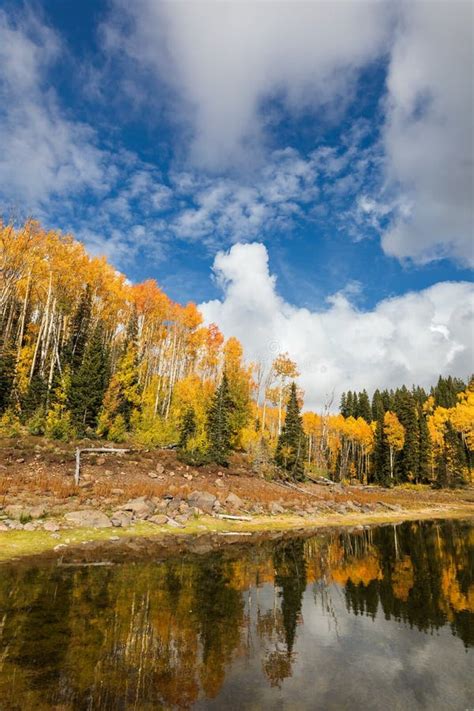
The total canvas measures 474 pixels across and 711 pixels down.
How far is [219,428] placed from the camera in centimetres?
3619

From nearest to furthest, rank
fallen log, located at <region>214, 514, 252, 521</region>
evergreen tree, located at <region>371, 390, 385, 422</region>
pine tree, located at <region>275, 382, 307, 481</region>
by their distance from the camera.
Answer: fallen log, located at <region>214, 514, 252, 521</region> → pine tree, located at <region>275, 382, 307, 481</region> → evergreen tree, located at <region>371, 390, 385, 422</region>

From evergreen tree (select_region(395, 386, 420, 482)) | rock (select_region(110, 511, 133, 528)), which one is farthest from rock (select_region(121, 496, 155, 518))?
evergreen tree (select_region(395, 386, 420, 482))

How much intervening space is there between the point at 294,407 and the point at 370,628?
38.9 m

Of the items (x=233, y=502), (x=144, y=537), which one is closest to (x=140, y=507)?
(x=144, y=537)

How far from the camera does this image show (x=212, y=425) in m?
37.4

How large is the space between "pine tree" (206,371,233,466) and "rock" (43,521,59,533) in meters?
19.0

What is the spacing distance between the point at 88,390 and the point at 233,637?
29060 mm

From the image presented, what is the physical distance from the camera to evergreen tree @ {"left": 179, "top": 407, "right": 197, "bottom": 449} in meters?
35.4

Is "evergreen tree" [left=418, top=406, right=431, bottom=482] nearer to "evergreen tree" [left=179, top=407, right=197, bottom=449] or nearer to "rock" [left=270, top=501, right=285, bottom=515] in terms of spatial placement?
"evergreen tree" [left=179, top=407, right=197, bottom=449]

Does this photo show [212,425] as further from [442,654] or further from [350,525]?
[442,654]

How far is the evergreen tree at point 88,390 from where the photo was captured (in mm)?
33094

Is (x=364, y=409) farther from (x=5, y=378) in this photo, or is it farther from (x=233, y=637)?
(x=233, y=637)

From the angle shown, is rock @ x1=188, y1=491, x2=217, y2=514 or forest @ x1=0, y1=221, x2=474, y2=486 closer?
rock @ x1=188, y1=491, x2=217, y2=514

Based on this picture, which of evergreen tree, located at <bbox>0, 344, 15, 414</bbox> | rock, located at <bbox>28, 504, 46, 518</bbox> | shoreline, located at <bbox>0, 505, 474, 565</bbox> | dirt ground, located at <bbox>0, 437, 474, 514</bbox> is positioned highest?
evergreen tree, located at <bbox>0, 344, 15, 414</bbox>
